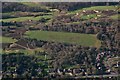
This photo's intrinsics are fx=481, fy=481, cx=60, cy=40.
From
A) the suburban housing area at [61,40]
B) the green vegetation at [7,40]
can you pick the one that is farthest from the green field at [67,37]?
the green vegetation at [7,40]

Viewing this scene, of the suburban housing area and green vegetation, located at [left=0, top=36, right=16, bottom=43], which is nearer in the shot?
the suburban housing area

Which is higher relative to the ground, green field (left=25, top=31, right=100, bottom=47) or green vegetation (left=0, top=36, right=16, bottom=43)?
Result: green field (left=25, top=31, right=100, bottom=47)

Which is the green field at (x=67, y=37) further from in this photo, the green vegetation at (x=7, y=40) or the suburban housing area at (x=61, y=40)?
the green vegetation at (x=7, y=40)

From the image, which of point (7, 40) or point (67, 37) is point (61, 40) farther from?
point (7, 40)

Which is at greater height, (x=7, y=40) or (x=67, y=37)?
(x=67, y=37)

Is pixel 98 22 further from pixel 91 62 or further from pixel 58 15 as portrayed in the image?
pixel 91 62

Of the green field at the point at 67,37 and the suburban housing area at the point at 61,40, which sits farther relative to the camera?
the green field at the point at 67,37

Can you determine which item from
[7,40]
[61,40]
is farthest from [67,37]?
[7,40]

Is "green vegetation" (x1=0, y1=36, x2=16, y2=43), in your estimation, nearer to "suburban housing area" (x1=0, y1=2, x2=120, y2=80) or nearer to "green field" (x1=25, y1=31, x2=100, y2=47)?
"suburban housing area" (x1=0, y1=2, x2=120, y2=80)

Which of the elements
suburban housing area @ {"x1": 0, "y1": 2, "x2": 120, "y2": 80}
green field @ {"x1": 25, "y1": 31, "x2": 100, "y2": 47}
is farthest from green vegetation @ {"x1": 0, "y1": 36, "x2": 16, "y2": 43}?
green field @ {"x1": 25, "y1": 31, "x2": 100, "y2": 47}
